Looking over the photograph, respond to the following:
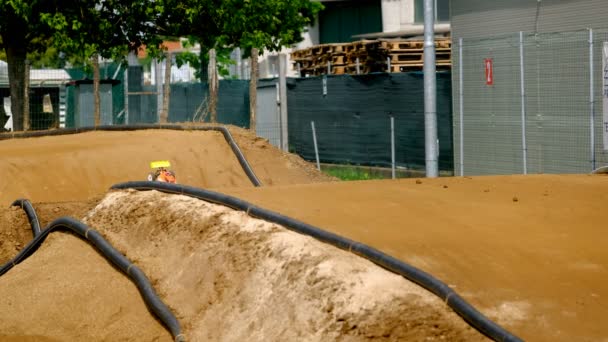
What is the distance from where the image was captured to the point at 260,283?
897 centimetres

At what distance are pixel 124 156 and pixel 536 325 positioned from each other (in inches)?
531

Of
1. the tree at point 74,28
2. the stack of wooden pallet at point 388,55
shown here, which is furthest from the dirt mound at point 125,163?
the tree at point 74,28

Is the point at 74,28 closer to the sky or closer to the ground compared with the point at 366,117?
closer to the sky

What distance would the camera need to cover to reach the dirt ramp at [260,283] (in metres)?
7.67

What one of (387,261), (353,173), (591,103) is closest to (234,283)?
(387,261)

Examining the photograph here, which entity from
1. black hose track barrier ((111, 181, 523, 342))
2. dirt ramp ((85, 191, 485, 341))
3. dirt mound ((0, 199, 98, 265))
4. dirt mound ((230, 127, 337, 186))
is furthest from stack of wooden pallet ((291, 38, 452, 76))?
black hose track barrier ((111, 181, 523, 342))

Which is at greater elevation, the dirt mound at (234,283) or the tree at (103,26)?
the tree at (103,26)

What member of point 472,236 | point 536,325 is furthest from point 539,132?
point 536,325

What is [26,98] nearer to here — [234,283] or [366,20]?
[234,283]

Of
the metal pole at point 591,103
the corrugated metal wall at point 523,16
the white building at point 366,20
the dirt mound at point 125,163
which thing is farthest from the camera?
the white building at point 366,20

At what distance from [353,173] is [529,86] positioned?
5650 millimetres

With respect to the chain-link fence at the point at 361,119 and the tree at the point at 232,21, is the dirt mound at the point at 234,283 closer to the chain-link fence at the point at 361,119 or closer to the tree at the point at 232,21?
the chain-link fence at the point at 361,119

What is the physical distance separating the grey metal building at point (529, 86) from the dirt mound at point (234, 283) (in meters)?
10.4

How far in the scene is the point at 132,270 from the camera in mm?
10336
